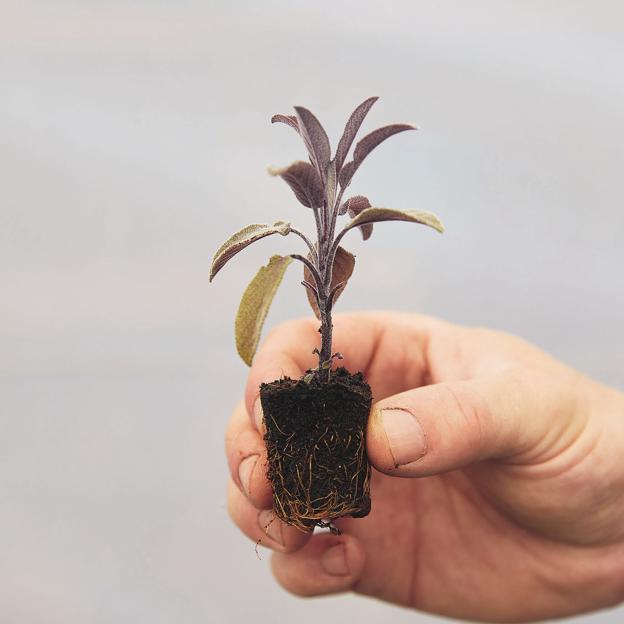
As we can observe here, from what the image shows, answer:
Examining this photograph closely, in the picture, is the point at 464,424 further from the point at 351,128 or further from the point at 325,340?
the point at 351,128

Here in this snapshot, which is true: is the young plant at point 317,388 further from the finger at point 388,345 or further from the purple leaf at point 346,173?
the finger at point 388,345

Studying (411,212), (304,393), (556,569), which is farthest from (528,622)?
(411,212)

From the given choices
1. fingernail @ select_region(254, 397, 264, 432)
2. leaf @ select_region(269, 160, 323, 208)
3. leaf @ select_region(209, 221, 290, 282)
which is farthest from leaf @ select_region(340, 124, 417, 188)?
fingernail @ select_region(254, 397, 264, 432)

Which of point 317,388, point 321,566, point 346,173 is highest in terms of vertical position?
point 346,173

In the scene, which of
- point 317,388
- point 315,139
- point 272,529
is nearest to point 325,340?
point 317,388

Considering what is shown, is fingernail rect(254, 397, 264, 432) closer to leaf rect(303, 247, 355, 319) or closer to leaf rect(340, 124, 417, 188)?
leaf rect(303, 247, 355, 319)
